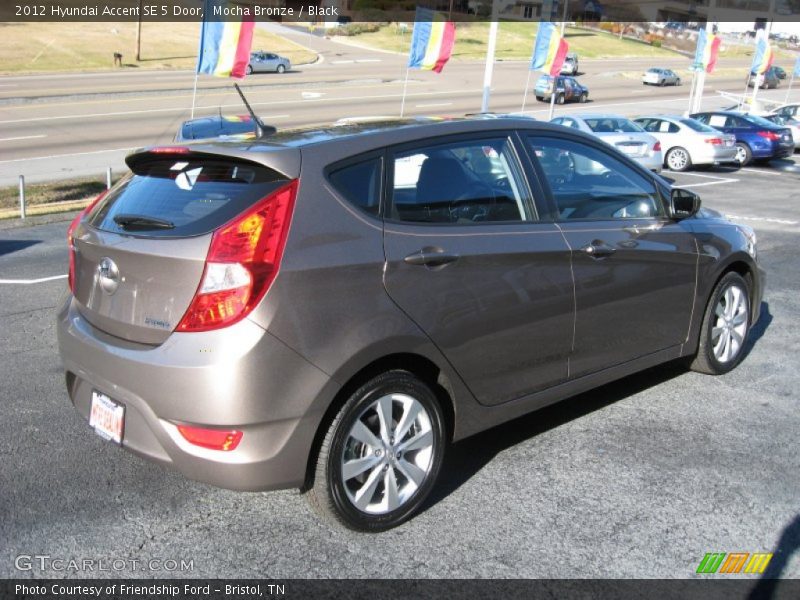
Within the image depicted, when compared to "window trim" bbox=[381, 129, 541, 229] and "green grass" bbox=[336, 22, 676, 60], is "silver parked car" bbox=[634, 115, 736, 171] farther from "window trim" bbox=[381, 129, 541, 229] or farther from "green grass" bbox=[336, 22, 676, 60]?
"green grass" bbox=[336, 22, 676, 60]

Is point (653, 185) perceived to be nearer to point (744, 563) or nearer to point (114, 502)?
point (744, 563)

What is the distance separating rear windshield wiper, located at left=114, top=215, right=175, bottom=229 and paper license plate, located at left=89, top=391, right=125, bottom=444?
2.39 feet

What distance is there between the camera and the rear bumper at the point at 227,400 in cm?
315

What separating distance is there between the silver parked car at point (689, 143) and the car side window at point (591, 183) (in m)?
18.5

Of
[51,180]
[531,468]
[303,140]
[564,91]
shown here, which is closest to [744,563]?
[531,468]

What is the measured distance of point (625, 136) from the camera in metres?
20.7

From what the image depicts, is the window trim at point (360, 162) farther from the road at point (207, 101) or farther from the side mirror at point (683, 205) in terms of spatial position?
the road at point (207, 101)

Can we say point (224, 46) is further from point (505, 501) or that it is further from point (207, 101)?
point (207, 101)

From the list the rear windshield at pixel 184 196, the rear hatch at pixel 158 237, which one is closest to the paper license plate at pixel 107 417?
the rear hatch at pixel 158 237

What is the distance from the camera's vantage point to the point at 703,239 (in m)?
5.22

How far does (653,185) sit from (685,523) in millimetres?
2122

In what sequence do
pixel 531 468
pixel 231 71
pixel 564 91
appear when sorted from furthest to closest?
1. pixel 564 91
2. pixel 231 71
3. pixel 531 468

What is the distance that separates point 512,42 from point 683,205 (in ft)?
271

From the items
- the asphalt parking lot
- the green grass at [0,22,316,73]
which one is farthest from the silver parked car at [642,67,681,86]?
the asphalt parking lot
